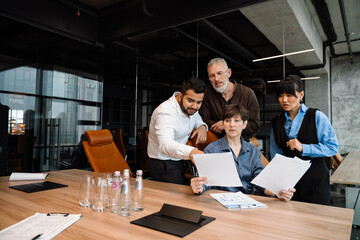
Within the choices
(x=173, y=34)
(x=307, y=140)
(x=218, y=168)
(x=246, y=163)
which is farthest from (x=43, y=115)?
(x=307, y=140)

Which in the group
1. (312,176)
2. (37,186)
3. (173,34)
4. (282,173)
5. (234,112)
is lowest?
(37,186)

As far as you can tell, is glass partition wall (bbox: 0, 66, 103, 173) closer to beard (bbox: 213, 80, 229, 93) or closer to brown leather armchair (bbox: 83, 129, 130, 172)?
brown leather armchair (bbox: 83, 129, 130, 172)

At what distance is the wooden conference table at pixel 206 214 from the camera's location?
3.26ft

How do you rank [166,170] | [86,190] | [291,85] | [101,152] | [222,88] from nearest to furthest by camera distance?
[86,190]
[291,85]
[166,170]
[222,88]
[101,152]

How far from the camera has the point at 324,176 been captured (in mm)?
1862

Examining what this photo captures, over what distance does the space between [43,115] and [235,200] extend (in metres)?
3.97

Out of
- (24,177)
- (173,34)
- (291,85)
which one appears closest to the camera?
(291,85)

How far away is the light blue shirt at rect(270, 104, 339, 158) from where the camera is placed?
5.83 ft

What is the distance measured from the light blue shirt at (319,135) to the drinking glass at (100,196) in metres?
1.35

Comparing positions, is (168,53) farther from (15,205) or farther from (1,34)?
(15,205)

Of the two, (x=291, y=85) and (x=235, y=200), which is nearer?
(x=235, y=200)

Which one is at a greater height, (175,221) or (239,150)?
(239,150)

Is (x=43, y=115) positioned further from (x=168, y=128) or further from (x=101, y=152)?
(x=168, y=128)

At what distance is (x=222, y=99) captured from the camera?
8.23ft
